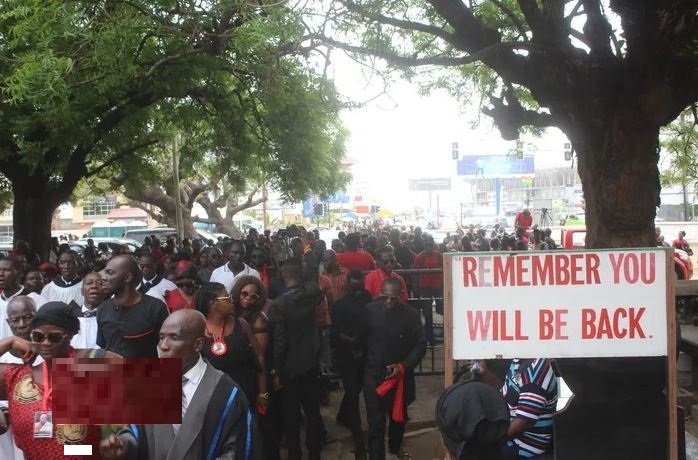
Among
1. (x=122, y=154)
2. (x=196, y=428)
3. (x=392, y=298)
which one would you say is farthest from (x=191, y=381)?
(x=122, y=154)

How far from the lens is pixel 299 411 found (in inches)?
230

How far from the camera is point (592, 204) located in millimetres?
6473

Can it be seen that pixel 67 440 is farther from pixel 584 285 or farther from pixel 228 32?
pixel 228 32

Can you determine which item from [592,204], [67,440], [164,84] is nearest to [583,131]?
[592,204]

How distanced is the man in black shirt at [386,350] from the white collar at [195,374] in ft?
9.10

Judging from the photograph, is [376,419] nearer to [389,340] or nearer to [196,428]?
[389,340]

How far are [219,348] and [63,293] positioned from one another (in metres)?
3.47

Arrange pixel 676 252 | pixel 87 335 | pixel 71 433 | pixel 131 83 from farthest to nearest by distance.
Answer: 1. pixel 676 252
2. pixel 131 83
3. pixel 87 335
4. pixel 71 433

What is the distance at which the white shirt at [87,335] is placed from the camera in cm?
491

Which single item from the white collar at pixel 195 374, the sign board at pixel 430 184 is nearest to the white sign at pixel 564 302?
the white collar at pixel 195 374

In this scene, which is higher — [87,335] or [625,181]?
[625,181]

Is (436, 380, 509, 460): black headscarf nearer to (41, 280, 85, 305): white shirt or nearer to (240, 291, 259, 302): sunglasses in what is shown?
(240, 291, 259, 302): sunglasses

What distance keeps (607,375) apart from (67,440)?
288cm

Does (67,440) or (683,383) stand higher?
(67,440)
